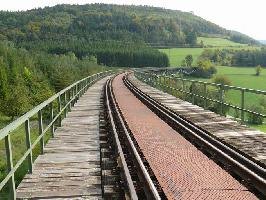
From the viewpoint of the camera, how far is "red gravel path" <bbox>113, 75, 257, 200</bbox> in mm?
6418

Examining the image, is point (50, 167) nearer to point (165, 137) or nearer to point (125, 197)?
point (125, 197)

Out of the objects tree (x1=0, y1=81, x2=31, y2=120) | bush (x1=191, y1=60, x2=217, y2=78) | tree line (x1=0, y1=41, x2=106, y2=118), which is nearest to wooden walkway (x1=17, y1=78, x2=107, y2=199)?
tree (x1=0, y1=81, x2=31, y2=120)

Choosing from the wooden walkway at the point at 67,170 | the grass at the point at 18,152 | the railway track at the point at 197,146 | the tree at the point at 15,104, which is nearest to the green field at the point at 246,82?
the tree at the point at 15,104

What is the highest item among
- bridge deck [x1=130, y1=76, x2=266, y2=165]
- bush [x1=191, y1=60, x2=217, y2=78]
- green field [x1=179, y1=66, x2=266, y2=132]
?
bridge deck [x1=130, y1=76, x2=266, y2=165]

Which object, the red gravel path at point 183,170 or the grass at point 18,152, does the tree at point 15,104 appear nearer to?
the grass at point 18,152

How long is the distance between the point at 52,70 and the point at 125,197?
90852mm

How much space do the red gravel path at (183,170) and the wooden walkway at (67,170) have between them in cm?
110

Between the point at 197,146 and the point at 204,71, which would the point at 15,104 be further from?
the point at 204,71

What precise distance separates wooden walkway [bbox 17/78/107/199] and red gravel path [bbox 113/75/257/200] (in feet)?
3.62

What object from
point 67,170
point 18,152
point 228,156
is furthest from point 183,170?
point 18,152

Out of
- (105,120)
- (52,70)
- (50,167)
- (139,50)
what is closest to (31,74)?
(52,70)

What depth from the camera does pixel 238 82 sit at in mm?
142500

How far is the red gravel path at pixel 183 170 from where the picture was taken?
6.42 meters

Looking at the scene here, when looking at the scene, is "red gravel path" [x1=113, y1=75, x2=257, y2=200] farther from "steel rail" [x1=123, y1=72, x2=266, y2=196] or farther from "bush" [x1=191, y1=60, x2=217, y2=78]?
"bush" [x1=191, y1=60, x2=217, y2=78]
